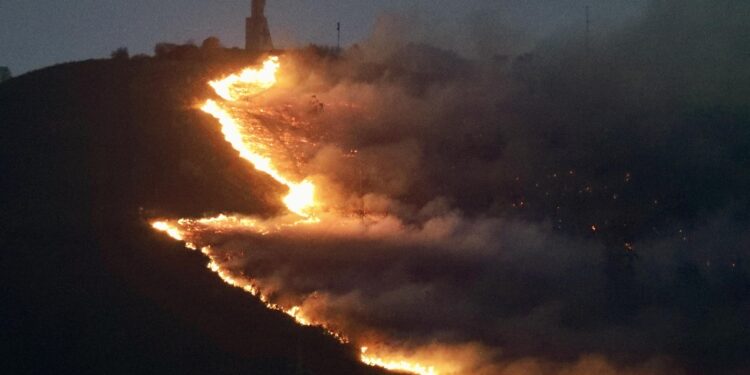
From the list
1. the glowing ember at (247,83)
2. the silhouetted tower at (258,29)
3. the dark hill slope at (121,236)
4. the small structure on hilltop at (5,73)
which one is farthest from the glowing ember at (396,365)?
the small structure on hilltop at (5,73)

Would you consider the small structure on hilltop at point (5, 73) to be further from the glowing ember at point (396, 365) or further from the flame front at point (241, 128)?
the glowing ember at point (396, 365)

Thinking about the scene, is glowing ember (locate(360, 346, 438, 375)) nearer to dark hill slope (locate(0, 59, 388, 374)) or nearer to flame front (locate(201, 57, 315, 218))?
dark hill slope (locate(0, 59, 388, 374))

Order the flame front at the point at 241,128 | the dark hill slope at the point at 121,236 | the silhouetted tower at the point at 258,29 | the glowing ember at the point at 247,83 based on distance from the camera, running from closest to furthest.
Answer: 1. the dark hill slope at the point at 121,236
2. the flame front at the point at 241,128
3. the glowing ember at the point at 247,83
4. the silhouetted tower at the point at 258,29

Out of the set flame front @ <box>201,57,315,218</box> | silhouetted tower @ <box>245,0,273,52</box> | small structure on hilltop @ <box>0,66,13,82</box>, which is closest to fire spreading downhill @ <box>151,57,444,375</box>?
flame front @ <box>201,57,315,218</box>

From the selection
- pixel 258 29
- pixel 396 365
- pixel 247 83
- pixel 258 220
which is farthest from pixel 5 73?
pixel 396 365

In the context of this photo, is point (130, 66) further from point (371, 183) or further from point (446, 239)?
point (446, 239)
